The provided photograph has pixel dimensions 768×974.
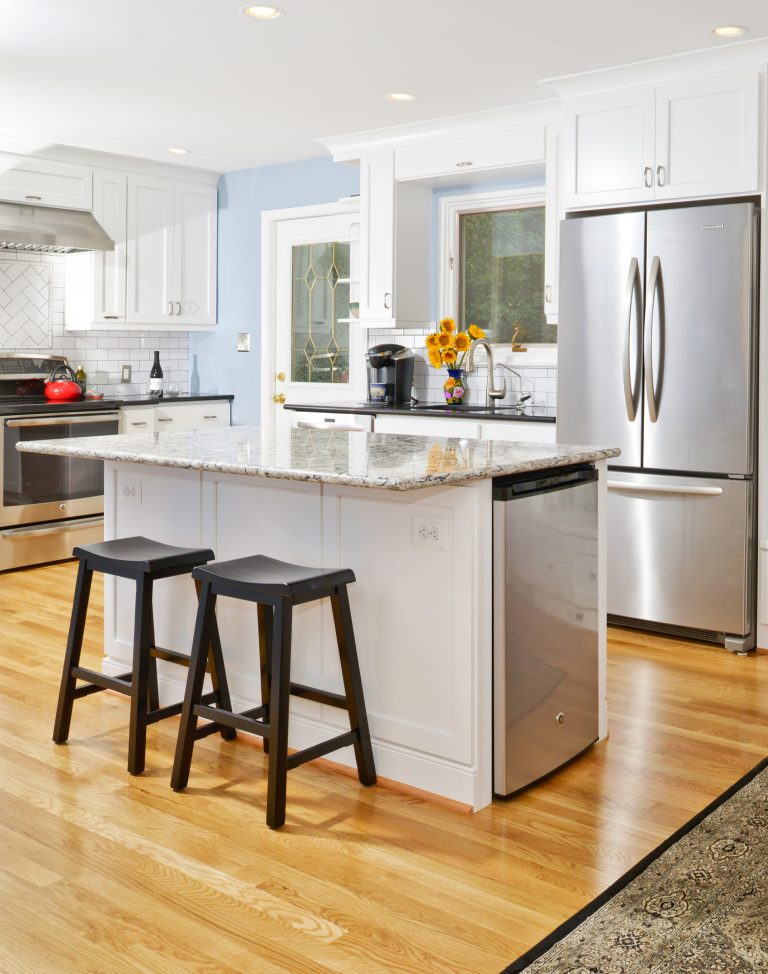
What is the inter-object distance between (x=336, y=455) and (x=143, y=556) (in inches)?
24.9

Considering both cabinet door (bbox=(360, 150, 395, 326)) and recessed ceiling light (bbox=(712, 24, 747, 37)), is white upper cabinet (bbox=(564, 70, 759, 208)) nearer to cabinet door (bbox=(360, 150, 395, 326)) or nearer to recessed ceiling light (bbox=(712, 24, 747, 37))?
recessed ceiling light (bbox=(712, 24, 747, 37))

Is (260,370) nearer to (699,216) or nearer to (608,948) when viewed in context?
(699,216)

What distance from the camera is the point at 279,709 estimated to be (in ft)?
8.00

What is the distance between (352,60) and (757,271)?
187 centimetres

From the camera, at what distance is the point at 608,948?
196cm

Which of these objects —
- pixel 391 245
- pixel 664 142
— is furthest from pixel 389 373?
pixel 664 142

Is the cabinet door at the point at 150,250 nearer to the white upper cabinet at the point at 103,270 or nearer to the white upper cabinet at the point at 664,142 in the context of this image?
the white upper cabinet at the point at 103,270

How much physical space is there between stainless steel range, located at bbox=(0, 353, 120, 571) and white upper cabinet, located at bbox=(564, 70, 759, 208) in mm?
3029

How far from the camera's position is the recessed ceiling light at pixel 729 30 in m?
3.67

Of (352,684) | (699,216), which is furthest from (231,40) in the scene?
(352,684)

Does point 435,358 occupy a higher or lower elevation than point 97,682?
higher

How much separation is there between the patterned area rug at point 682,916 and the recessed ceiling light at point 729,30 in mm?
2815

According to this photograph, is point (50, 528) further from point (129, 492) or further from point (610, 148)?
point (610, 148)

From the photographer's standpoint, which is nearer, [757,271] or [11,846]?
[11,846]
